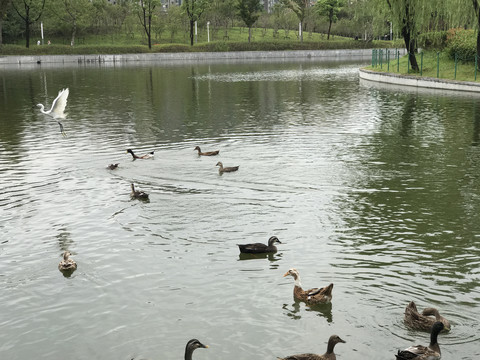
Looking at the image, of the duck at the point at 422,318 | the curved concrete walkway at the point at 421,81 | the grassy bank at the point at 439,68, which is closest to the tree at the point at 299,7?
the grassy bank at the point at 439,68

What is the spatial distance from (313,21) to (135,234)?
146 metres

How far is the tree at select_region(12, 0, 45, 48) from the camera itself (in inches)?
4670

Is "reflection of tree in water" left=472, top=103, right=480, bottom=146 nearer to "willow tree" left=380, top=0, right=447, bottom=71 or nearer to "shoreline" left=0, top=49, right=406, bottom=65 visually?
"willow tree" left=380, top=0, right=447, bottom=71

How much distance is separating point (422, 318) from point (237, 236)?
20.8ft

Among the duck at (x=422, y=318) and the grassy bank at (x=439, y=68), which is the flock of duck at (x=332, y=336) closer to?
the duck at (x=422, y=318)

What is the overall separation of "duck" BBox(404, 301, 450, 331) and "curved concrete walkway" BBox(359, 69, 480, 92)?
129ft

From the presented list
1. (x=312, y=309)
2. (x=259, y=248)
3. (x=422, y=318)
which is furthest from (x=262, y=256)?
(x=422, y=318)

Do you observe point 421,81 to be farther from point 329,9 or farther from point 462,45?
point 329,9

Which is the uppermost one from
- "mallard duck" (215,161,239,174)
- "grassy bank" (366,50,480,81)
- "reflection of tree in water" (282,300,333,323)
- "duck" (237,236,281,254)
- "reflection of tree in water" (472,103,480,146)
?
"grassy bank" (366,50,480,81)

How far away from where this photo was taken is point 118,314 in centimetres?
1219

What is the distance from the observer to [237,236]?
1623 cm


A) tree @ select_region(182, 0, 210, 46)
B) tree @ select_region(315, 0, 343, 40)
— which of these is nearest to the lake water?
tree @ select_region(182, 0, 210, 46)

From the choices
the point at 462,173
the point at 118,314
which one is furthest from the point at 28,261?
the point at 462,173

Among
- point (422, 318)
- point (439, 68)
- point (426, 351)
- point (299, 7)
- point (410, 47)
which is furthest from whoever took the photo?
point (299, 7)
